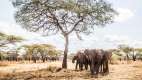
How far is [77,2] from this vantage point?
2711 cm

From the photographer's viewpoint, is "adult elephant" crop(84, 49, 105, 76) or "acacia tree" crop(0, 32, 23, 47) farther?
"acacia tree" crop(0, 32, 23, 47)

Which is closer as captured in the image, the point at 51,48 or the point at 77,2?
the point at 77,2

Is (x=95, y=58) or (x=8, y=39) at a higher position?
(x=8, y=39)

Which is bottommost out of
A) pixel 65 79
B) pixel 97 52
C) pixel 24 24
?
pixel 65 79

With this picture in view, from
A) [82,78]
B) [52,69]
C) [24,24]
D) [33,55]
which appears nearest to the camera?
[82,78]

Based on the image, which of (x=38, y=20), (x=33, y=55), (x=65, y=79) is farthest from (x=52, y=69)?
(x=33, y=55)

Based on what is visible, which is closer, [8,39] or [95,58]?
[95,58]

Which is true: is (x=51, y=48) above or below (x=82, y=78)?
above

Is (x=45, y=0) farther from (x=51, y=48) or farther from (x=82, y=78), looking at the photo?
(x=51, y=48)

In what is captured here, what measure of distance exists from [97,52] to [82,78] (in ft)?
7.04

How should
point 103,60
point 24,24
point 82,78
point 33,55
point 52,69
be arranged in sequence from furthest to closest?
point 33,55, point 24,24, point 52,69, point 103,60, point 82,78

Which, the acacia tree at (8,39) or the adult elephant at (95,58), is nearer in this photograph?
the adult elephant at (95,58)

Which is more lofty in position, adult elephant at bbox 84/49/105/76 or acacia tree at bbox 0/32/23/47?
acacia tree at bbox 0/32/23/47

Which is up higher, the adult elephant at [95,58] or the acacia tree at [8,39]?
the acacia tree at [8,39]
